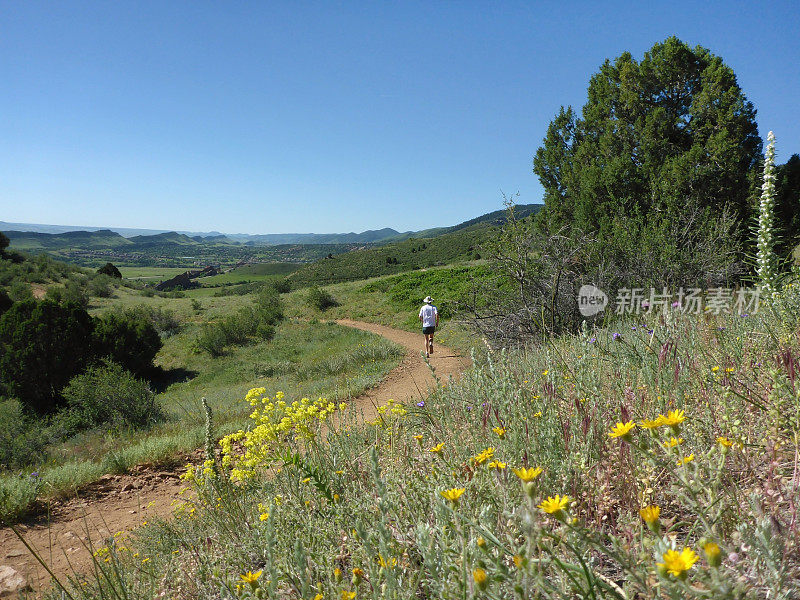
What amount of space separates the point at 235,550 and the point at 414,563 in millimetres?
1099

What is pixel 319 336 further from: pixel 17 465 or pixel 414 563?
pixel 414 563

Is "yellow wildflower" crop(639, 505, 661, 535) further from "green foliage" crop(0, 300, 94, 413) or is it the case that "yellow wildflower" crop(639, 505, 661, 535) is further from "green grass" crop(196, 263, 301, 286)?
"green grass" crop(196, 263, 301, 286)

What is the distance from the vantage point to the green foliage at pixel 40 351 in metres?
15.4


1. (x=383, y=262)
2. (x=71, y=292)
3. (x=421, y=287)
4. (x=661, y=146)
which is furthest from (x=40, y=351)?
(x=383, y=262)

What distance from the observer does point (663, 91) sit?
1362 cm

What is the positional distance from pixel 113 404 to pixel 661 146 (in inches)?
675

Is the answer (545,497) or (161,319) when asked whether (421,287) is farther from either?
(545,497)

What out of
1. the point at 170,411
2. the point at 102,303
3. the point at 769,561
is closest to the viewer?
the point at 769,561

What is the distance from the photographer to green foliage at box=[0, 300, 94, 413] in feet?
50.6

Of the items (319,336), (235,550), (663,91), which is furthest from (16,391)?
(663,91)

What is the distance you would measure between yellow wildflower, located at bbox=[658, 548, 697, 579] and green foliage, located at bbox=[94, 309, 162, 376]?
1981 centimetres

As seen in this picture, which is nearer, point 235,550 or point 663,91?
point 235,550

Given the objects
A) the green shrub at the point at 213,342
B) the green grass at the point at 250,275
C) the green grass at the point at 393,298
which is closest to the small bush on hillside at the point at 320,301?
the green grass at the point at 393,298

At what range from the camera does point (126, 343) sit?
1866cm
